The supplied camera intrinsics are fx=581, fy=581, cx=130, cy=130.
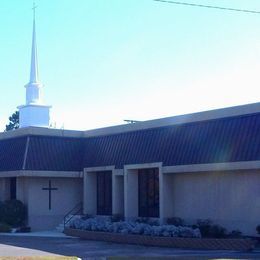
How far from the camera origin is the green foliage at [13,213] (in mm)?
29156

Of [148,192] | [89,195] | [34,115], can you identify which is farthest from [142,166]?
[34,115]

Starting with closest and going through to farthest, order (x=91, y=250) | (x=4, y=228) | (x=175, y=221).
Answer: (x=91, y=250) → (x=175, y=221) → (x=4, y=228)

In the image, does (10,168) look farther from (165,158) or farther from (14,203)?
(165,158)

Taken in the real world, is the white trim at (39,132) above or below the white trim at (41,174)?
above

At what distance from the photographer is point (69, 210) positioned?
3131 cm

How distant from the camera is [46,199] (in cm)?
3044

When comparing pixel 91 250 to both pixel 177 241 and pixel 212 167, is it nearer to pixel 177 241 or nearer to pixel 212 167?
pixel 177 241

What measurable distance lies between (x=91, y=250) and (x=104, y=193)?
10070 millimetres

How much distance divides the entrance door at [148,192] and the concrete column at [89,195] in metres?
3.73

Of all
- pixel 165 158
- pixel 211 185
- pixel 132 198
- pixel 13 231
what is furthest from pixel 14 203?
pixel 211 185

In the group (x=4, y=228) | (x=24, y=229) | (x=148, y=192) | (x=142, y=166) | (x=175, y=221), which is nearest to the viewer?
(x=175, y=221)

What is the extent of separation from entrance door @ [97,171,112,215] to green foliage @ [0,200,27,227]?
3.89 m

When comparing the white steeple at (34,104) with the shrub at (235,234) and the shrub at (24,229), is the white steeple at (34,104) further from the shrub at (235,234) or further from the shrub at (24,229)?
the shrub at (235,234)

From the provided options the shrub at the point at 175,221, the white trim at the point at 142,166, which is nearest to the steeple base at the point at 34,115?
the white trim at the point at 142,166
